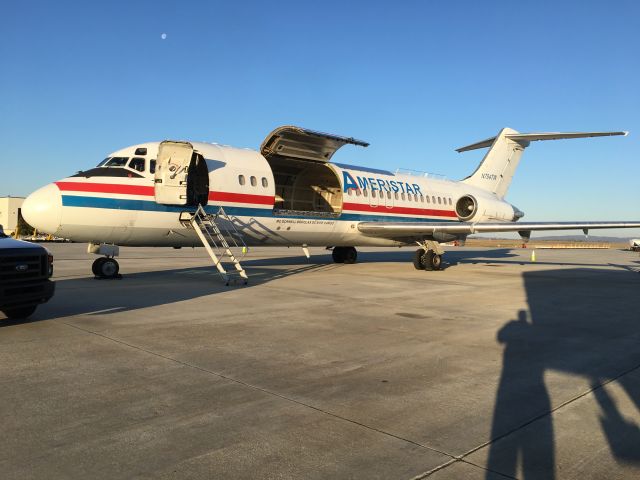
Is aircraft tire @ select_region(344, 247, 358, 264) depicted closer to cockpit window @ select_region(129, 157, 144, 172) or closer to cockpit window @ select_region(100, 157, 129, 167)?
cockpit window @ select_region(129, 157, 144, 172)

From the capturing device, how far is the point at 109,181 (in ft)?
39.9

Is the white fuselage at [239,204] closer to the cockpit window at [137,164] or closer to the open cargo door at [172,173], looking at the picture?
the cockpit window at [137,164]

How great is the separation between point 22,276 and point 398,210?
15463 millimetres

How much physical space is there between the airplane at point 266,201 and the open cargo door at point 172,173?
3 cm

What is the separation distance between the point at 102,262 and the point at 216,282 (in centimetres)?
312

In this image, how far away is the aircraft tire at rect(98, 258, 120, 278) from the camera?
42.3ft

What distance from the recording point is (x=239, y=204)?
1422cm

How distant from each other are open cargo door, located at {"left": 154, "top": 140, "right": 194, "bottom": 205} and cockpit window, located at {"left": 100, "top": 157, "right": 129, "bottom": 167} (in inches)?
33.5

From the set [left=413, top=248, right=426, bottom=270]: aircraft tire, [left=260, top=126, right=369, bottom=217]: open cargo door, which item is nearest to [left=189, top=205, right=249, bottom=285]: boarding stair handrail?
[left=260, top=126, right=369, bottom=217]: open cargo door

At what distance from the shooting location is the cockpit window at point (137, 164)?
12715 millimetres

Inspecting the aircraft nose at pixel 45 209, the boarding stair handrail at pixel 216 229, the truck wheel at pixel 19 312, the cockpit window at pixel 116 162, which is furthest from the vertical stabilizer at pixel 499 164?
the truck wheel at pixel 19 312

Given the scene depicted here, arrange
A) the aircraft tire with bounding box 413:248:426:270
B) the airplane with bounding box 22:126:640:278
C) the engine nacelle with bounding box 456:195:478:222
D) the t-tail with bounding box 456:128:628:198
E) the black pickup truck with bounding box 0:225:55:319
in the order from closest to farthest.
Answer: the black pickup truck with bounding box 0:225:55:319
the airplane with bounding box 22:126:640:278
the aircraft tire with bounding box 413:248:426:270
the engine nacelle with bounding box 456:195:478:222
the t-tail with bounding box 456:128:628:198

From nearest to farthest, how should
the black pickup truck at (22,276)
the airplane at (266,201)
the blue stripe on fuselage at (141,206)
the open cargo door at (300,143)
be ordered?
the black pickup truck at (22,276)
the blue stripe on fuselage at (141,206)
the airplane at (266,201)
the open cargo door at (300,143)

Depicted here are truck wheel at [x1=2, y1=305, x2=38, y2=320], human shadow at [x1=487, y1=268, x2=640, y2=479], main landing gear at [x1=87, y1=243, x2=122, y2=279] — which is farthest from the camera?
main landing gear at [x1=87, y1=243, x2=122, y2=279]
